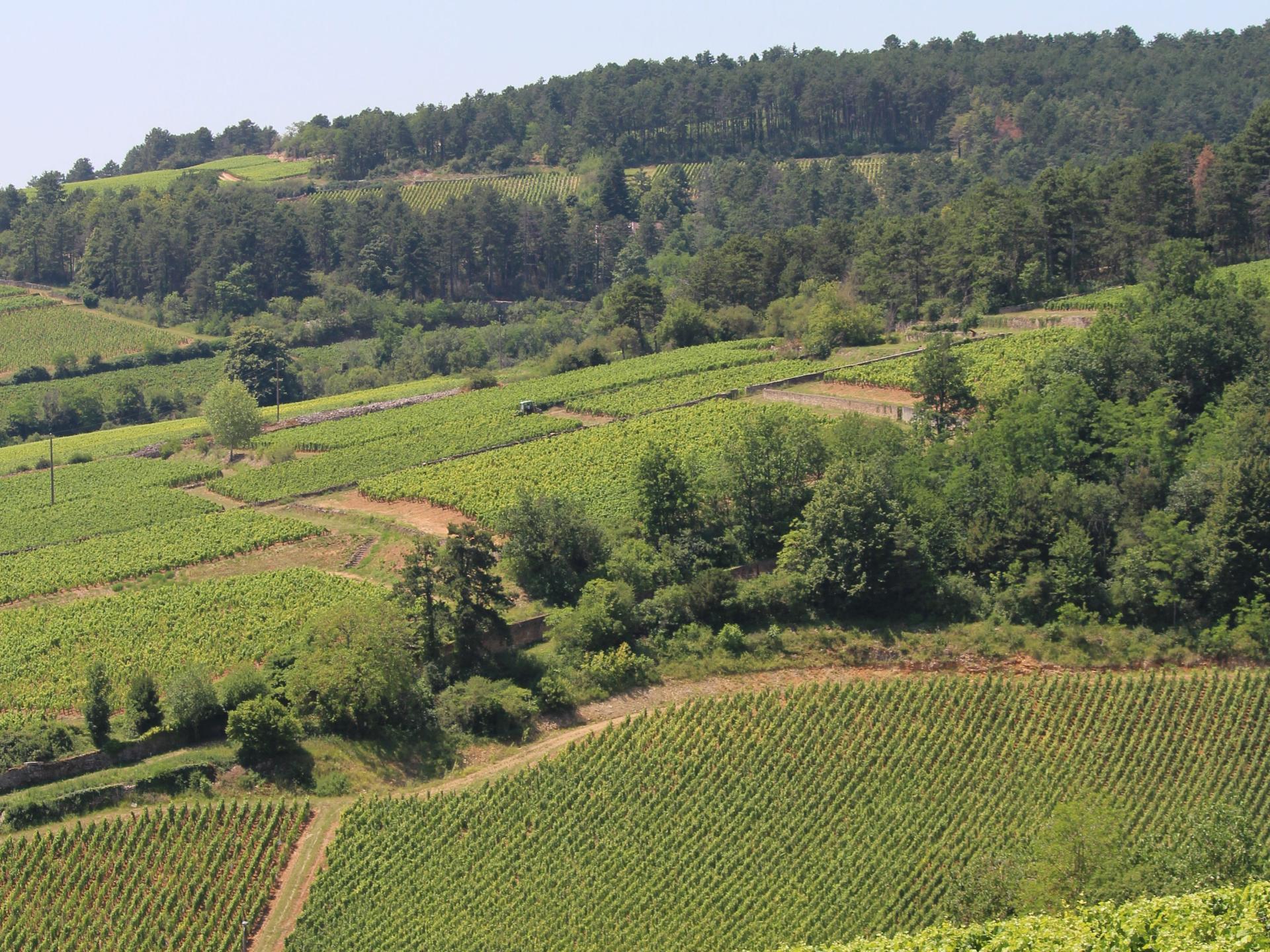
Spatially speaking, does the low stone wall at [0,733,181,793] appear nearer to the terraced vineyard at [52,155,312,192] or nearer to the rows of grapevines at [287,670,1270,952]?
the rows of grapevines at [287,670,1270,952]

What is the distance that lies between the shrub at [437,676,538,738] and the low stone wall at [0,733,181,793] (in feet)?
27.7

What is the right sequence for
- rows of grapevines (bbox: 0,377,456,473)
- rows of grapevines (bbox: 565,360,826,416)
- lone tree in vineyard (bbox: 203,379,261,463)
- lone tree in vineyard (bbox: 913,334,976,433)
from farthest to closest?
rows of grapevines (bbox: 0,377,456,473) < lone tree in vineyard (bbox: 203,379,261,463) < rows of grapevines (bbox: 565,360,826,416) < lone tree in vineyard (bbox: 913,334,976,433)

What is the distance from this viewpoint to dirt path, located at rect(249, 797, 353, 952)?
37.1m

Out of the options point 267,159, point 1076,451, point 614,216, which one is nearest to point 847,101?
point 614,216

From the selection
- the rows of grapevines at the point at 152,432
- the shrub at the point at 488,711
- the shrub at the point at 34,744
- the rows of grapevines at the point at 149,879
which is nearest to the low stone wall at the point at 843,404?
the shrub at the point at 488,711

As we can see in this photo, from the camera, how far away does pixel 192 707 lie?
43.6 meters

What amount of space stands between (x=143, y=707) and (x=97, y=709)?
1.54m

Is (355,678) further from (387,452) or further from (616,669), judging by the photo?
(387,452)

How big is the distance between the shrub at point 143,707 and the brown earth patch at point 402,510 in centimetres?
1745

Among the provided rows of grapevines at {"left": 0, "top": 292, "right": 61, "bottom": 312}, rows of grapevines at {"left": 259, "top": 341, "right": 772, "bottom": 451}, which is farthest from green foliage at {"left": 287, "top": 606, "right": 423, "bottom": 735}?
rows of grapevines at {"left": 0, "top": 292, "right": 61, "bottom": 312}

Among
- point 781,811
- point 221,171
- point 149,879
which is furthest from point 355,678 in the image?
point 221,171

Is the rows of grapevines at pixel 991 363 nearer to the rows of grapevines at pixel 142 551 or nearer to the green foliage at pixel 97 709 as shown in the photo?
the rows of grapevines at pixel 142 551

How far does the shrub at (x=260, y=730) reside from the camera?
42.5m

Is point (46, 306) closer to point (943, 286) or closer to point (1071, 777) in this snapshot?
point (943, 286)
